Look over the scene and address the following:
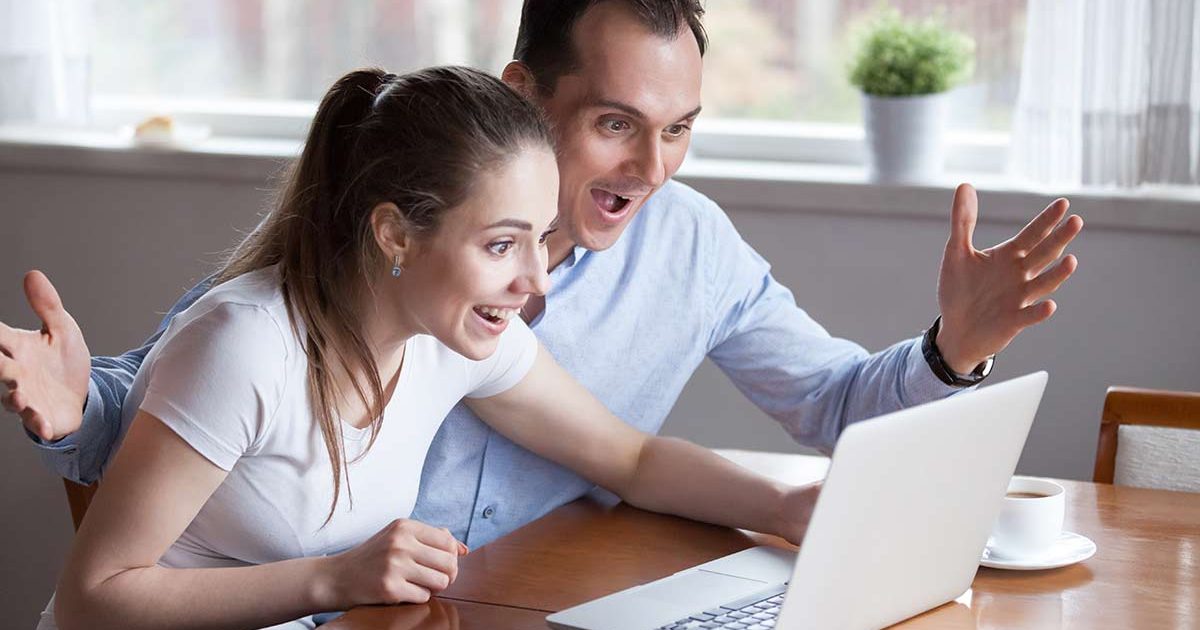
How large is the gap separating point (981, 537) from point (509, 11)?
1.90 meters

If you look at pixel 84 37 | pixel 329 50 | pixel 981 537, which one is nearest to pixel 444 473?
pixel 981 537

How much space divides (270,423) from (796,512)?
527mm

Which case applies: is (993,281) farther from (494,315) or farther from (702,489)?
(494,315)

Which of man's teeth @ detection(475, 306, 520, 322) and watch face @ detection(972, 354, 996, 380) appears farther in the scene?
watch face @ detection(972, 354, 996, 380)

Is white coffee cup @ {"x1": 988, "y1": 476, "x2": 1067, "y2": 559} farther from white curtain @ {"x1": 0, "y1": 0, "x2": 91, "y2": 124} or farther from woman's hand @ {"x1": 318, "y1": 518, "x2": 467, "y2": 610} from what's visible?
white curtain @ {"x1": 0, "y1": 0, "x2": 91, "y2": 124}

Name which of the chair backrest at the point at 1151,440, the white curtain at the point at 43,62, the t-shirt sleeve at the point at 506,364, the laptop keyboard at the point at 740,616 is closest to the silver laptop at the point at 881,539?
the laptop keyboard at the point at 740,616

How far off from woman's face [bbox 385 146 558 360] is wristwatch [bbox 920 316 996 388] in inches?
20.2

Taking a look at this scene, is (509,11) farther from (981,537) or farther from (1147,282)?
(981,537)

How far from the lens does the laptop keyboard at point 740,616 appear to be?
3.93 ft

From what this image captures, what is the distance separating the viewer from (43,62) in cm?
306

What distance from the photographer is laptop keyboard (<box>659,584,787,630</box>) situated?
3.93 feet

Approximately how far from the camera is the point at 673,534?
150 centimetres

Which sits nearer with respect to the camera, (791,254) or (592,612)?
(592,612)

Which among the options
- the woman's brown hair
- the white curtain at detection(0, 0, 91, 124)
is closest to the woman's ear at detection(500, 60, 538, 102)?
the woman's brown hair
